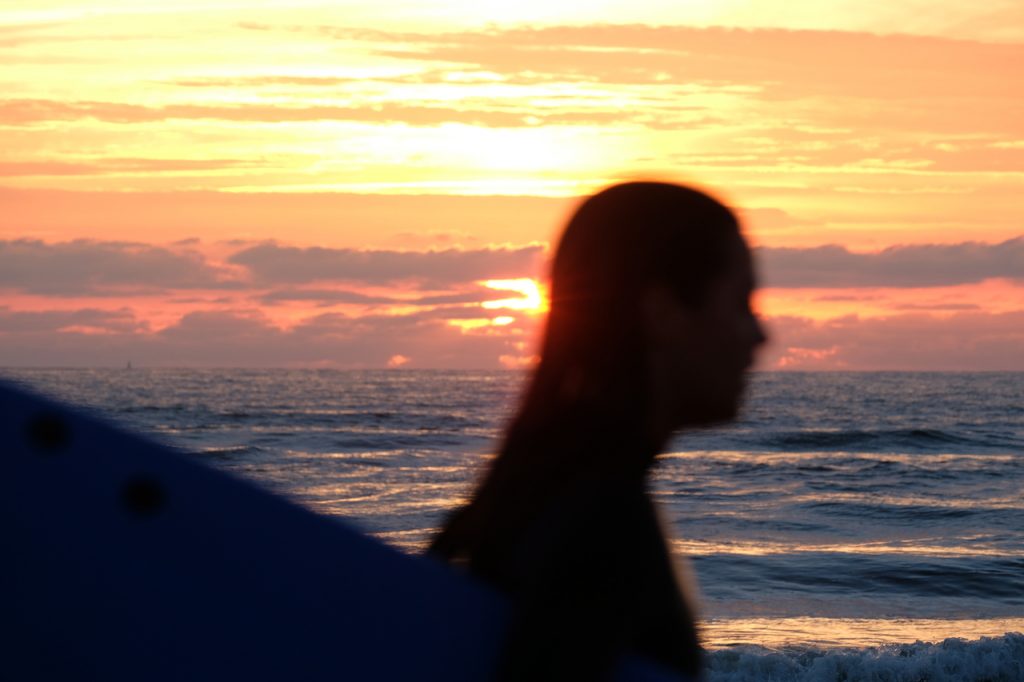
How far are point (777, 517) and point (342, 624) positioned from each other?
16.3m

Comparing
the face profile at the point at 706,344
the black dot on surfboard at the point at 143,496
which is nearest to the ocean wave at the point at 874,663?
the face profile at the point at 706,344

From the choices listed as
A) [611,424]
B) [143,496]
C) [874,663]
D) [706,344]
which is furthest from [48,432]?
[874,663]

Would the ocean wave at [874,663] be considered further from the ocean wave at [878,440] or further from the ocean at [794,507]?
the ocean wave at [878,440]

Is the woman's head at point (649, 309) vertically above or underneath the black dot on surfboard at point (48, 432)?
above

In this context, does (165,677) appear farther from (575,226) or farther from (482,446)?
(482,446)

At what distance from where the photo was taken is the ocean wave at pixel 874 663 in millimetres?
9039

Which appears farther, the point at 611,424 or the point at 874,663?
the point at 874,663

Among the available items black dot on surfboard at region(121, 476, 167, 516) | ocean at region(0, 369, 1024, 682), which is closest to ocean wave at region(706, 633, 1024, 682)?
ocean at region(0, 369, 1024, 682)

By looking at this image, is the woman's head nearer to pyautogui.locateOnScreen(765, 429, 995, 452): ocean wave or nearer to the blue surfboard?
the blue surfboard

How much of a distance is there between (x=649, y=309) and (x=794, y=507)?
17.4m

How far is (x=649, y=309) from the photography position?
58.6 inches

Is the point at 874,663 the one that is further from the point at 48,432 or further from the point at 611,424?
the point at 48,432

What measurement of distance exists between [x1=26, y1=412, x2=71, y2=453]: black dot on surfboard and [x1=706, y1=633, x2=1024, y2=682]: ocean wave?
829 centimetres

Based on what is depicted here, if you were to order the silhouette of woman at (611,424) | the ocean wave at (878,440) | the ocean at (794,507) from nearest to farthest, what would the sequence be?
1. the silhouette of woman at (611,424)
2. the ocean at (794,507)
3. the ocean wave at (878,440)
